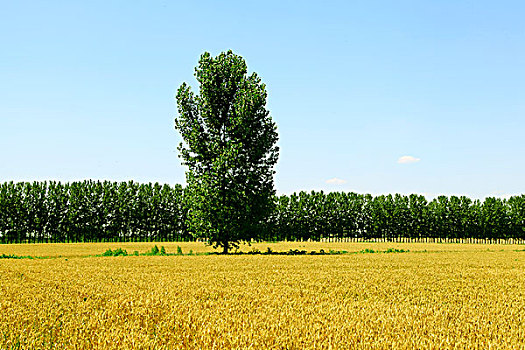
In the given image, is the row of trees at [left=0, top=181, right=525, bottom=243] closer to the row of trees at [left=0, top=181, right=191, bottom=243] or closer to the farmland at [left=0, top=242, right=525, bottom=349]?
the row of trees at [left=0, top=181, right=191, bottom=243]

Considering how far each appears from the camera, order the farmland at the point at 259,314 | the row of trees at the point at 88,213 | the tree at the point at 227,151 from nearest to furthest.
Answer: the farmland at the point at 259,314 → the tree at the point at 227,151 → the row of trees at the point at 88,213

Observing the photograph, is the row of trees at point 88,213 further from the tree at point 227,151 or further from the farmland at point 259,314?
the farmland at point 259,314

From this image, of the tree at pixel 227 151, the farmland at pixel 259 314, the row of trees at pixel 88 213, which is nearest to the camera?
the farmland at pixel 259 314

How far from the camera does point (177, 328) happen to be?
24.5ft

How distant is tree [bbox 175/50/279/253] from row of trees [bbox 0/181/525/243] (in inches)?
2605

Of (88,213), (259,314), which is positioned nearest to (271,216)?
(88,213)

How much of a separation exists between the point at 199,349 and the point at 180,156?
28.8m

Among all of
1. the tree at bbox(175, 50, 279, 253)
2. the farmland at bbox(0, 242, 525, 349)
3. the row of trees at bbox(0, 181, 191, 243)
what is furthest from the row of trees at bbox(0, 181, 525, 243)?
the farmland at bbox(0, 242, 525, 349)

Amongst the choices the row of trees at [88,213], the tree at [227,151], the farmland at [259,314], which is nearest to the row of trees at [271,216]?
the row of trees at [88,213]

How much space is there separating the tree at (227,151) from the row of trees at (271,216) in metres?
66.2

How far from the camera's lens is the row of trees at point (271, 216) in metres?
106

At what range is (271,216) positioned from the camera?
348 feet

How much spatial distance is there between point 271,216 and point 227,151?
74841 millimetres

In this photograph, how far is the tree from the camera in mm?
33094
